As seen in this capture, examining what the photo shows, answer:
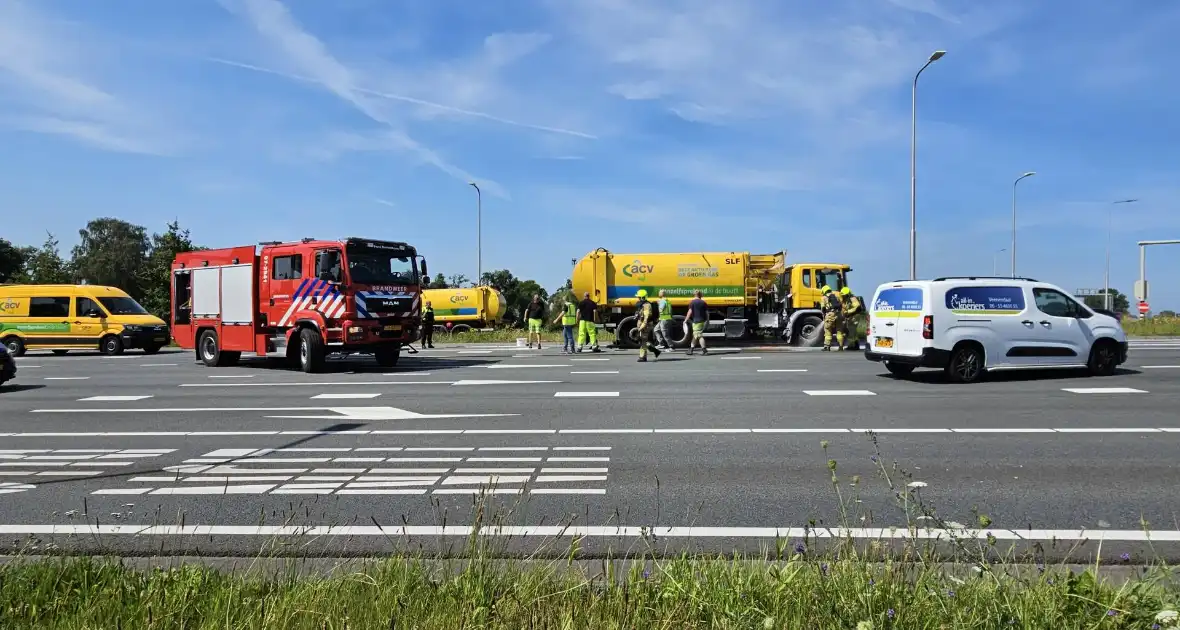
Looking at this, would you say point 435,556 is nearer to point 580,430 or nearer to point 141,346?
point 580,430

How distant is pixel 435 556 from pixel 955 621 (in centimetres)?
240

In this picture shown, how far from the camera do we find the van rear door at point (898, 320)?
1323 centimetres

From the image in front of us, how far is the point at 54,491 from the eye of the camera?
18.9ft

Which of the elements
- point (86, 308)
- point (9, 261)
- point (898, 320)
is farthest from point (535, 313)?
point (9, 261)

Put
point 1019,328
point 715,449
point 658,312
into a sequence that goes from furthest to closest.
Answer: point 658,312
point 1019,328
point 715,449

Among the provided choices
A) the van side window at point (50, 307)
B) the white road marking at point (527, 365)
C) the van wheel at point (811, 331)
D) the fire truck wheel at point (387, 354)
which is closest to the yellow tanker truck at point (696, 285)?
the van wheel at point (811, 331)

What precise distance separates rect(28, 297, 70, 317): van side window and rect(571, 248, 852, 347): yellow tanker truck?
16.7 meters

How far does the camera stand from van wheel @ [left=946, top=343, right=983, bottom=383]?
13.2 meters

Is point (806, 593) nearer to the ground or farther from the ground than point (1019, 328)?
nearer to the ground

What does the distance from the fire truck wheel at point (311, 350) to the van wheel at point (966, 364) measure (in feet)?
40.2

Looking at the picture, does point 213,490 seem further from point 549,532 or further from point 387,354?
point 387,354

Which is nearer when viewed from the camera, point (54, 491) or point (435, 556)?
point (435, 556)

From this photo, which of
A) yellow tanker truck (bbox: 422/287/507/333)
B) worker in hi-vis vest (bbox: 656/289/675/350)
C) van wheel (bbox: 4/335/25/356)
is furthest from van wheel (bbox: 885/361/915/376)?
yellow tanker truck (bbox: 422/287/507/333)

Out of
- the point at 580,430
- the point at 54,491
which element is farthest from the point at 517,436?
the point at 54,491
